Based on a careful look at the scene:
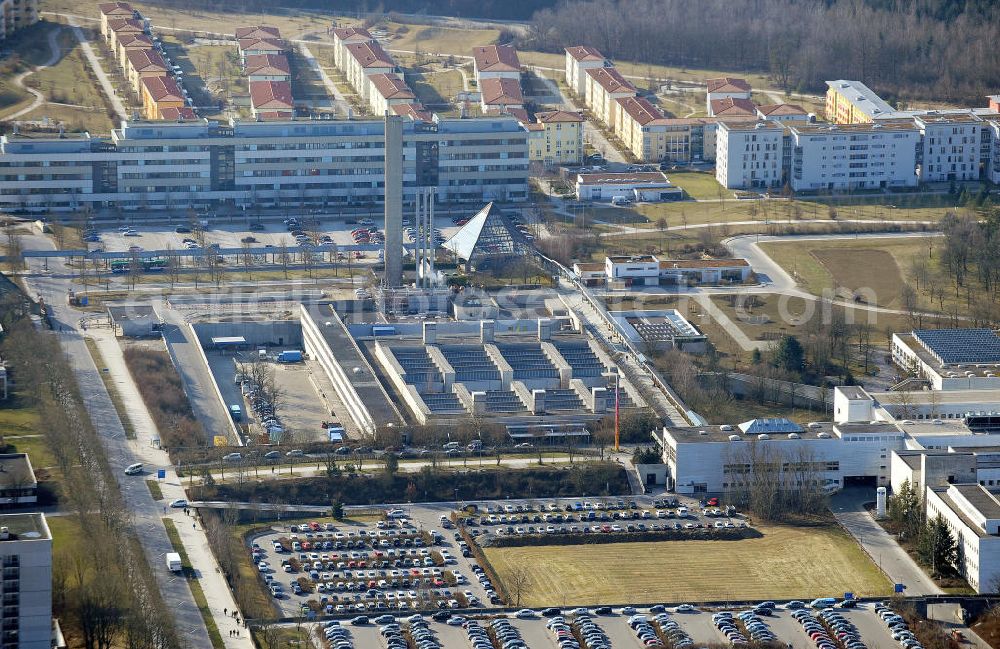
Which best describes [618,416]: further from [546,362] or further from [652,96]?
[652,96]

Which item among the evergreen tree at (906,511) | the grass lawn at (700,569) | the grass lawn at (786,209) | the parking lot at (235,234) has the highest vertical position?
the grass lawn at (786,209)

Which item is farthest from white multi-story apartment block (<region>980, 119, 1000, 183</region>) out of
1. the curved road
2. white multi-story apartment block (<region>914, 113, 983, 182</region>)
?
the curved road

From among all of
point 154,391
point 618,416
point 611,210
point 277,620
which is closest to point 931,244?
point 611,210

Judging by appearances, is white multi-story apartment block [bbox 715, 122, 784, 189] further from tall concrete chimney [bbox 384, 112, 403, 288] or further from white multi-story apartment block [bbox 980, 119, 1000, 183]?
tall concrete chimney [bbox 384, 112, 403, 288]

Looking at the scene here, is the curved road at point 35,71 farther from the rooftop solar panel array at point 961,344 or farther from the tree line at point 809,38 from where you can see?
the rooftop solar panel array at point 961,344

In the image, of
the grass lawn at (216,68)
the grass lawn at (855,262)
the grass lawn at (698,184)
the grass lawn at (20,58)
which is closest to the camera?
the grass lawn at (855,262)

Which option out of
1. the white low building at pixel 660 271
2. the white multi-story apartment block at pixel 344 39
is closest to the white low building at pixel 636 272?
the white low building at pixel 660 271
